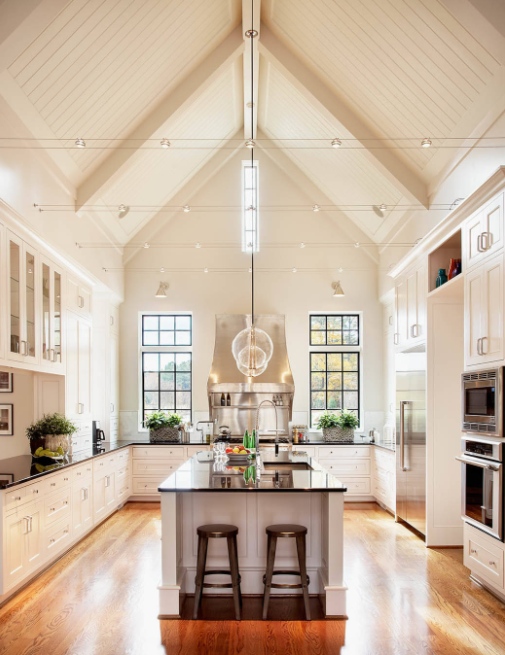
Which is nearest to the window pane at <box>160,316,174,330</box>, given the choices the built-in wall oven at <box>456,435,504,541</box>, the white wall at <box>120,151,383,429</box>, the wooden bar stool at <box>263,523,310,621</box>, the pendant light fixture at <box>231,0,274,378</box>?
the white wall at <box>120,151,383,429</box>

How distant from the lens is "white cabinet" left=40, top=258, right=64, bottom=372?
6578mm

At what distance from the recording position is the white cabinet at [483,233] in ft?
16.1

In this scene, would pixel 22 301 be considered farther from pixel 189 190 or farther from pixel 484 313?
pixel 189 190

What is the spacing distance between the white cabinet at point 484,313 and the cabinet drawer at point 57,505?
12.4 ft

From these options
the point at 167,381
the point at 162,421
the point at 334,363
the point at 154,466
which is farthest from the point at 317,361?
the point at 154,466

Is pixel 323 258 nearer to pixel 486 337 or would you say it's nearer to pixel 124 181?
pixel 124 181

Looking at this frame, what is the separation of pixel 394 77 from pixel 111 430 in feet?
20.3

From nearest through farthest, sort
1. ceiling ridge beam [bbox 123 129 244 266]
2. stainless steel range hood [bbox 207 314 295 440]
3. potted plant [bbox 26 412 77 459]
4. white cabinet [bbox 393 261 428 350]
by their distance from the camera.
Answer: potted plant [bbox 26 412 77 459] → white cabinet [bbox 393 261 428 350] → stainless steel range hood [bbox 207 314 295 440] → ceiling ridge beam [bbox 123 129 244 266]

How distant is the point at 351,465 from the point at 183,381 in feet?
9.33

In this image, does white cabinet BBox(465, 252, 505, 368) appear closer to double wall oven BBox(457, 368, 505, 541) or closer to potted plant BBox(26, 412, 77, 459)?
double wall oven BBox(457, 368, 505, 541)

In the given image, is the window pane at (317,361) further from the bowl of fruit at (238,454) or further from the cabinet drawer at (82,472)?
the cabinet drawer at (82,472)

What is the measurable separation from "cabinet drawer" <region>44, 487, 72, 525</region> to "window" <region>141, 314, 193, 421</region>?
12.6ft

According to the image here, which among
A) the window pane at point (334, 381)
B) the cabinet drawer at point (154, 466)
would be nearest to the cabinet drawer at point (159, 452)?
the cabinet drawer at point (154, 466)

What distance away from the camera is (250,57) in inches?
307
